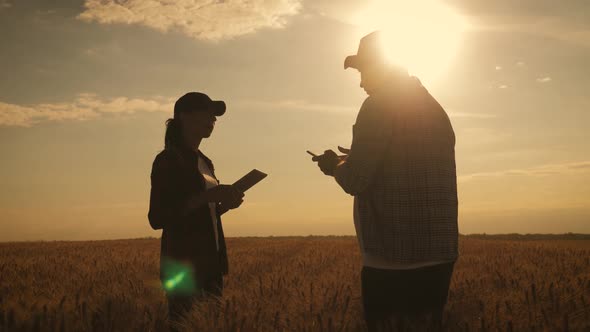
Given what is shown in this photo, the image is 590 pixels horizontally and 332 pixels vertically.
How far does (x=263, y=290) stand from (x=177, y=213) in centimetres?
91

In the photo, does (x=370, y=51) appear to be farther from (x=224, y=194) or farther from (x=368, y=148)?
(x=224, y=194)

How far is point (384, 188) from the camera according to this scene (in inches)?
104

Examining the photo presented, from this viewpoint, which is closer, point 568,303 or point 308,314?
point 308,314

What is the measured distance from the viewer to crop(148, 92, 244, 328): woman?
3.34 meters

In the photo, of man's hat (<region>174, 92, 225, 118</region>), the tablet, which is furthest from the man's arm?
man's hat (<region>174, 92, 225, 118</region>)

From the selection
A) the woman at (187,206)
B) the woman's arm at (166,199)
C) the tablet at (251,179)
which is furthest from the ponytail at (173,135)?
the tablet at (251,179)

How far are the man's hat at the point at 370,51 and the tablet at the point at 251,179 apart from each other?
3.89 ft

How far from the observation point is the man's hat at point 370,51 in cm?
275

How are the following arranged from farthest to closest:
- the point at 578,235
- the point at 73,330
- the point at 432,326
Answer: the point at 578,235 → the point at 73,330 → the point at 432,326

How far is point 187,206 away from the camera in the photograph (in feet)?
11.0

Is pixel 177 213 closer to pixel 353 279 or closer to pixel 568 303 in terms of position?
pixel 568 303

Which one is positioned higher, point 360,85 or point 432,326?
point 360,85

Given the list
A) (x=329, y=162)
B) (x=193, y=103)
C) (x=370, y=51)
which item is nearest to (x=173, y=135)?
(x=193, y=103)

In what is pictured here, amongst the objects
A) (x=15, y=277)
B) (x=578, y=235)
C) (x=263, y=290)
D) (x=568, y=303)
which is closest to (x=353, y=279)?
(x=263, y=290)
